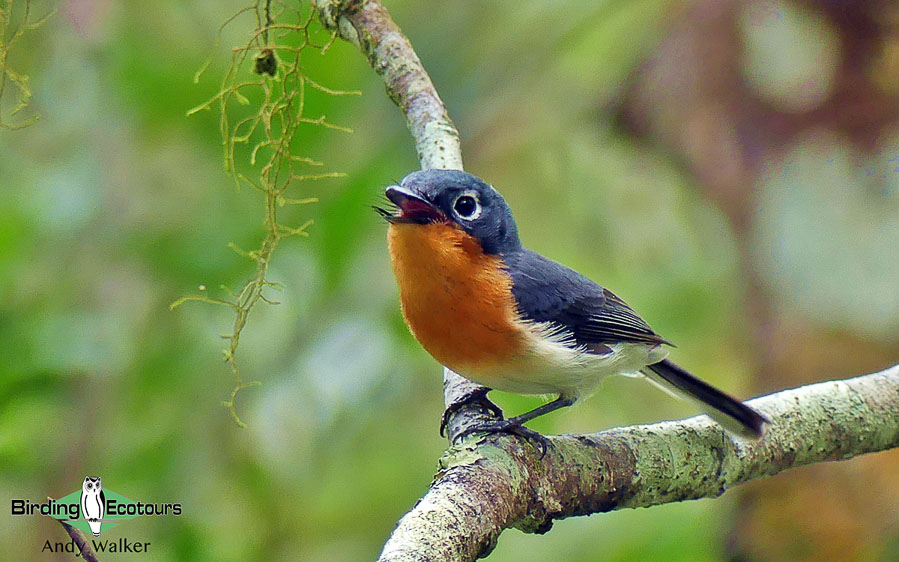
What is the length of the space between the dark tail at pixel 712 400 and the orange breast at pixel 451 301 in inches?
29.5

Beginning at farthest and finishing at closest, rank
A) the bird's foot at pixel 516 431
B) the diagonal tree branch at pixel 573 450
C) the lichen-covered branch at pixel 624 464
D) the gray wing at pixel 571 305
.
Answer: the gray wing at pixel 571 305 < the bird's foot at pixel 516 431 < the diagonal tree branch at pixel 573 450 < the lichen-covered branch at pixel 624 464

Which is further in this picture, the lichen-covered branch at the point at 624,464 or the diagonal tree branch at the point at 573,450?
the diagonal tree branch at the point at 573,450

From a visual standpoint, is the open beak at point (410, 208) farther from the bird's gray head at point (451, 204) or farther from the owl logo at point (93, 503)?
the owl logo at point (93, 503)

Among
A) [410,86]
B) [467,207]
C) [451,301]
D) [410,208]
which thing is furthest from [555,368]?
[410,86]

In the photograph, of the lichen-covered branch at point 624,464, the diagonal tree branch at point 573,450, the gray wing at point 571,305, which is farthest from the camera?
the gray wing at point 571,305

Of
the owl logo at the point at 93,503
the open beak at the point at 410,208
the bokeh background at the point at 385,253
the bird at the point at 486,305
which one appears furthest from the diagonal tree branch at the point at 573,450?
the owl logo at the point at 93,503

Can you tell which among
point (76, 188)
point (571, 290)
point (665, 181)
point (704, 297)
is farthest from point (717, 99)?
point (76, 188)

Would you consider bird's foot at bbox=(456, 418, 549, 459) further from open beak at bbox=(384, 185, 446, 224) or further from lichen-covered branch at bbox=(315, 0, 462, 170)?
lichen-covered branch at bbox=(315, 0, 462, 170)

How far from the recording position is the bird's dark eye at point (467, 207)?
304 cm

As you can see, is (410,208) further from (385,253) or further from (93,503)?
(385,253)

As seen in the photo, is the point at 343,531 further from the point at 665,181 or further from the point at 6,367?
the point at 665,181

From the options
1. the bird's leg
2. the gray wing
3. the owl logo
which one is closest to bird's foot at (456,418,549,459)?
the bird's leg

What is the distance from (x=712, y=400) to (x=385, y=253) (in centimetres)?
208

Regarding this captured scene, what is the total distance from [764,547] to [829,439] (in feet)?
6.04
